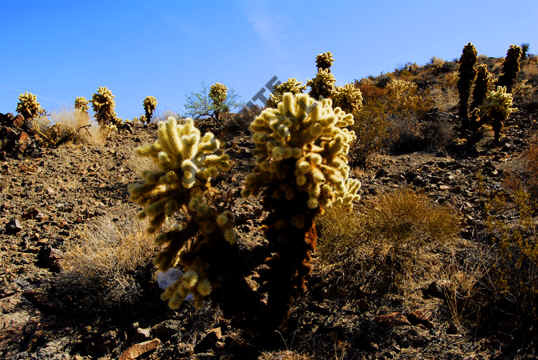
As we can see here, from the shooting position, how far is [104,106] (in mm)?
11469

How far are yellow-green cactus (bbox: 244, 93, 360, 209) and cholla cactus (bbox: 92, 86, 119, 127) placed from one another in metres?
10.5

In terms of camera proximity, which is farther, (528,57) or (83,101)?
(528,57)

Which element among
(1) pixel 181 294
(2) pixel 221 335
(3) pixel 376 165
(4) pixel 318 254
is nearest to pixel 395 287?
(4) pixel 318 254

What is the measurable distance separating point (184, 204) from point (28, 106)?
11.7 metres

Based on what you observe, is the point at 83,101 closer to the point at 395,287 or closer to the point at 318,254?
the point at 318,254

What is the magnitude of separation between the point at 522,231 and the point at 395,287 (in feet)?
7.69

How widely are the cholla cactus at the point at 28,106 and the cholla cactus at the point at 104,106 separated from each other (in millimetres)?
1801

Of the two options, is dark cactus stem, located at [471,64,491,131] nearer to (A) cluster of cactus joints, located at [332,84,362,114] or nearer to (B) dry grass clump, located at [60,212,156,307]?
(A) cluster of cactus joints, located at [332,84,362,114]

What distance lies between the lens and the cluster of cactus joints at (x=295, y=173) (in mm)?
2469

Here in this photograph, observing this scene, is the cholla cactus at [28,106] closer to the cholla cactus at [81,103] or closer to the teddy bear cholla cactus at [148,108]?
the cholla cactus at [81,103]

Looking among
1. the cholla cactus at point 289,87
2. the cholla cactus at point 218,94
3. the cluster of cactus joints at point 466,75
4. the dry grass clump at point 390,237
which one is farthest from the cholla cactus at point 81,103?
the cluster of cactus joints at point 466,75

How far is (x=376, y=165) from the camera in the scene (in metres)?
8.52

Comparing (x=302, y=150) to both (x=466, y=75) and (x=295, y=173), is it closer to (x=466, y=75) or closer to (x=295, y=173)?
(x=295, y=173)

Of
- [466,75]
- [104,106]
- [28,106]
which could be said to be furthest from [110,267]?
[466,75]
